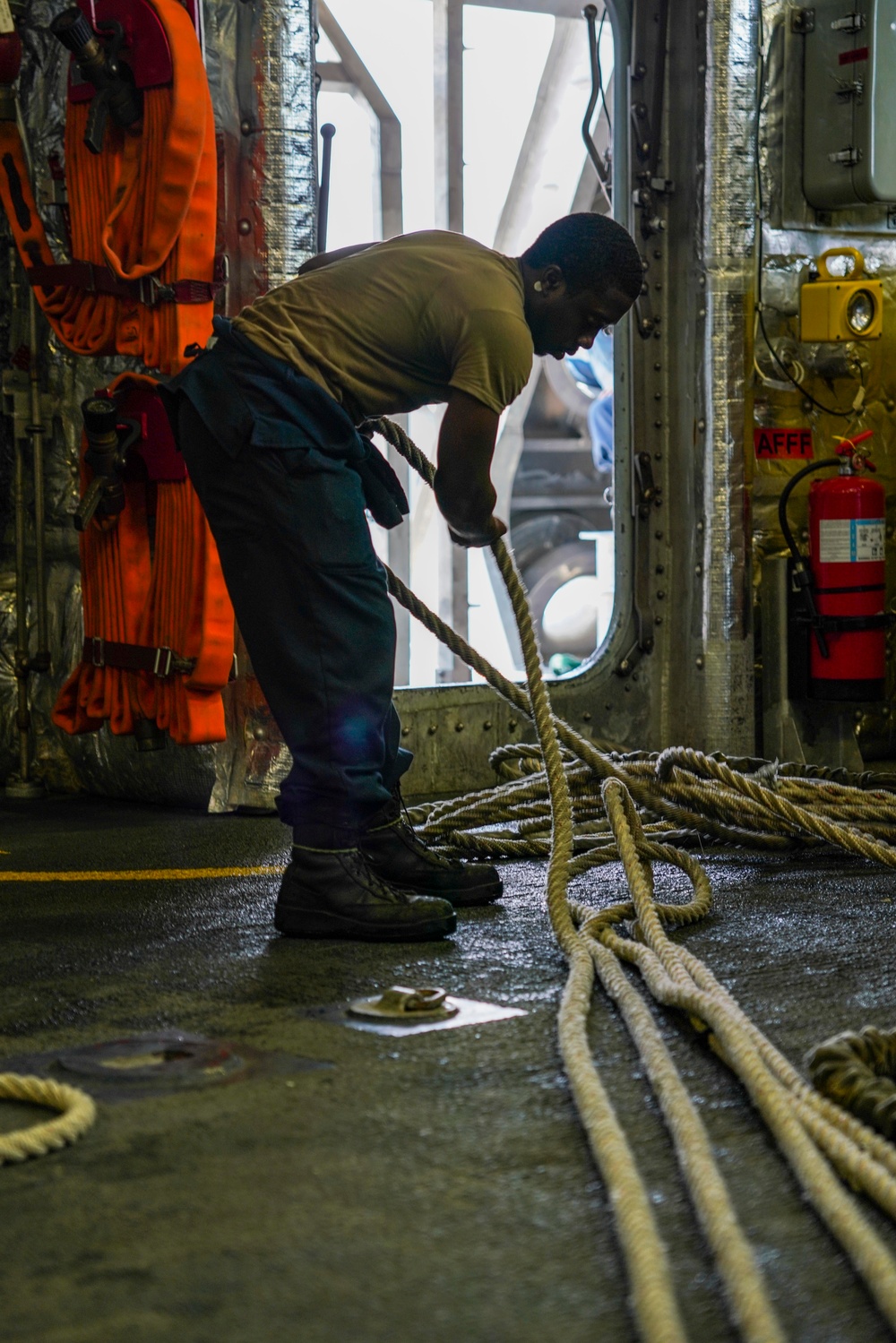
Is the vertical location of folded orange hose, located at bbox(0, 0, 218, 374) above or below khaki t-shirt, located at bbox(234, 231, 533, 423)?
above

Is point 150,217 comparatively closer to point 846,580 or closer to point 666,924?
point 666,924

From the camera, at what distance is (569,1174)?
199 centimetres

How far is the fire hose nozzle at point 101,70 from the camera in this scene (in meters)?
4.38

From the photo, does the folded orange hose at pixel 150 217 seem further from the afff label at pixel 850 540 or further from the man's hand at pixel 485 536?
the afff label at pixel 850 540

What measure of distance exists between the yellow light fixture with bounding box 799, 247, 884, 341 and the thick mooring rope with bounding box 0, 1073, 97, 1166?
434 centimetres

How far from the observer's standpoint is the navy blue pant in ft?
10.9

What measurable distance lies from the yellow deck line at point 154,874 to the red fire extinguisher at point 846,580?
2482mm

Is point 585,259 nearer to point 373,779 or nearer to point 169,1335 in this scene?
point 373,779

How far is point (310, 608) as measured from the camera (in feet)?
10.9

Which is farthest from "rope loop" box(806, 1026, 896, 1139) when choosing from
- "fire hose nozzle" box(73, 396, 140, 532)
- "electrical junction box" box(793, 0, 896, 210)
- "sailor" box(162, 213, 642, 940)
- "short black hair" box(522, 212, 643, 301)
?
"electrical junction box" box(793, 0, 896, 210)

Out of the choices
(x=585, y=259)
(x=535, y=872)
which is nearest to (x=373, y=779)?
(x=535, y=872)

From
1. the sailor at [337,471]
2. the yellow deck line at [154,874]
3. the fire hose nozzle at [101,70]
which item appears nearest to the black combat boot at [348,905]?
the sailor at [337,471]

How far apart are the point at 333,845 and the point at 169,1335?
1827 mm

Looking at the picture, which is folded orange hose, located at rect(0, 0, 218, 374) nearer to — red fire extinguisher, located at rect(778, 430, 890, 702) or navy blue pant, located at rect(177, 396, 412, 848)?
navy blue pant, located at rect(177, 396, 412, 848)
